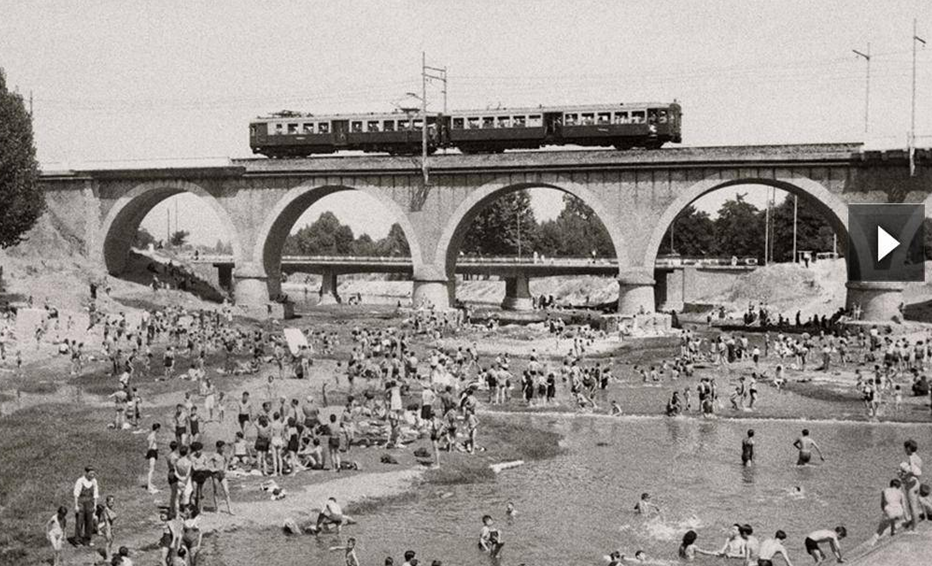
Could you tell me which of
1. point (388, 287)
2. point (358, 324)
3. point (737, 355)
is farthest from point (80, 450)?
point (388, 287)

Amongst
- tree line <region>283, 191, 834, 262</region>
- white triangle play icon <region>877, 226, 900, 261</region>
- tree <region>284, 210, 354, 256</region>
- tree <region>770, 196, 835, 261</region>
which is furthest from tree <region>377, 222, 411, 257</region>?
white triangle play icon <region>877, 226, 900, 261</region>

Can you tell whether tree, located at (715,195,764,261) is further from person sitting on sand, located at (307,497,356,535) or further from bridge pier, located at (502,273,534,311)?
person sitting on sand, located at (307,497,356,535)

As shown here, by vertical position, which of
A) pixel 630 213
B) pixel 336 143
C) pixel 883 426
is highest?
pixel 336 143

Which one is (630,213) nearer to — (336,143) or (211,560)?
(336,143)

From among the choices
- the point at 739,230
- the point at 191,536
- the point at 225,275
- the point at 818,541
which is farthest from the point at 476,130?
the point at 739,230

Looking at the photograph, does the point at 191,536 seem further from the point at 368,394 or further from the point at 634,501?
the point at 368,394
